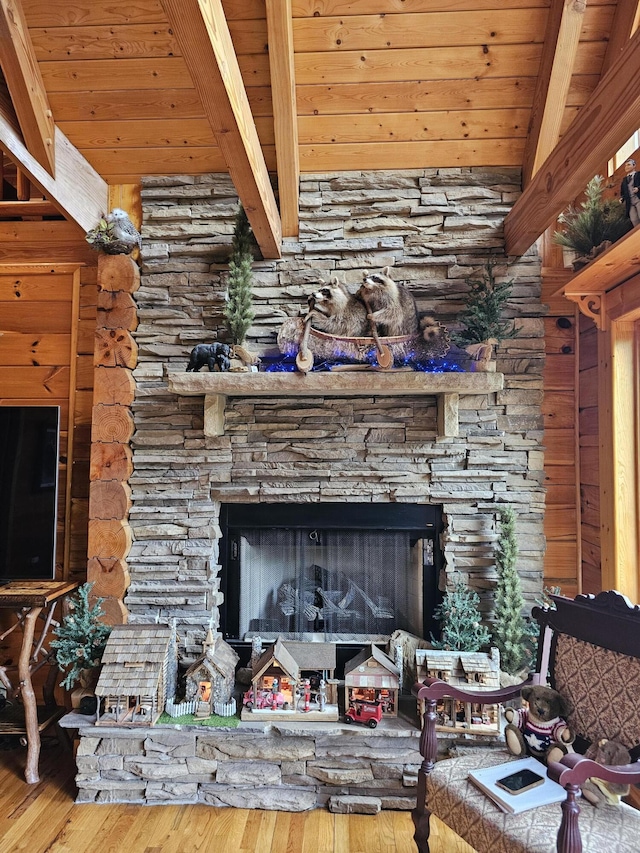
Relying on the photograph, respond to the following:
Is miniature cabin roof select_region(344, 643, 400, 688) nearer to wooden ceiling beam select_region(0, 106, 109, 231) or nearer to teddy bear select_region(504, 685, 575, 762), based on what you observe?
teddy bear select_region(504, 685, 575, 762)

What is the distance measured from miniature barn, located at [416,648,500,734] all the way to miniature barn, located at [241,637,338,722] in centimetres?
47

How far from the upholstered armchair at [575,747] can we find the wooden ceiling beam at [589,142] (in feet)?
4.98

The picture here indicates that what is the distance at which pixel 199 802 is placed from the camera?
2332 mm

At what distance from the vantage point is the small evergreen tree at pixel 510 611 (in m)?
2.52

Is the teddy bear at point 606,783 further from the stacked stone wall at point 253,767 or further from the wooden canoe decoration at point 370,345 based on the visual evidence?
the wooden canoe decoration at point 370,345

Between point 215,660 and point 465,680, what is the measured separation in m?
1.14

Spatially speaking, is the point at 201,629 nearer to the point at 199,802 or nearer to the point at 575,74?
the point at 199,802

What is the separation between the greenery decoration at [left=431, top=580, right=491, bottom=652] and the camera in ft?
8.17

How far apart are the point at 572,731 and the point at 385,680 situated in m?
0.81

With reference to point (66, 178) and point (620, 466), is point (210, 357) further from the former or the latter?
point (620, 466)

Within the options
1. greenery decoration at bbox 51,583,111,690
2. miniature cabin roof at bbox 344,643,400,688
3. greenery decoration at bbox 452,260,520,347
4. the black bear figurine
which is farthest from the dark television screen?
greenery decoration at bbox 452,260,520,347

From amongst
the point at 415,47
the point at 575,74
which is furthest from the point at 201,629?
the point at 575,74

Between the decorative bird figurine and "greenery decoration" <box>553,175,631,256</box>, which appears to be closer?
"greenery decoration" <box>553,175,631,256</box>

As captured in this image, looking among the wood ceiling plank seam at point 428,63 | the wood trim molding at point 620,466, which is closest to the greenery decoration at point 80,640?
the wood trim molding at point 620,466
